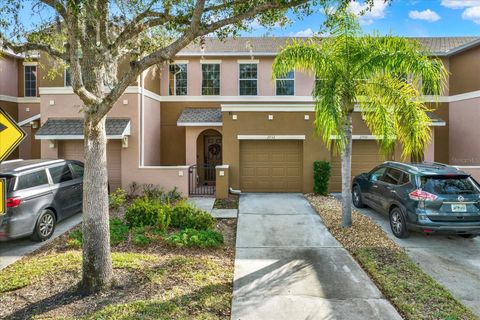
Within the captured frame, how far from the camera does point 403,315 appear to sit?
4.53 metres

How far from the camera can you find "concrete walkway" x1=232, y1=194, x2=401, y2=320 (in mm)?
4629

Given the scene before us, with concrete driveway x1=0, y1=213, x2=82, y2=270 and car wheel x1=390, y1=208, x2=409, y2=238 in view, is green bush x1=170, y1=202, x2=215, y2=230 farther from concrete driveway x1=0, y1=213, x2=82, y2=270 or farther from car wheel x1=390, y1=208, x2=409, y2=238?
car wheel x1=390, y1=208, x2=409, y2=238

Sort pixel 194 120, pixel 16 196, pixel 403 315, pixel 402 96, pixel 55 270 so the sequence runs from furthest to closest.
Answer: pixel 194 120, pixel 402 96, pixel 16 196, pixel 55 270, pixel 403 315

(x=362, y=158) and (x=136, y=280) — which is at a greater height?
(x=362, y=158)

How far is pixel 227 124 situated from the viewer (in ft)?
44.1

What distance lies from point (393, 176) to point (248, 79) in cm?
999

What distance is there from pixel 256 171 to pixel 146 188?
4497 mm

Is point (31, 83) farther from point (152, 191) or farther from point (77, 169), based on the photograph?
point (152, 191)

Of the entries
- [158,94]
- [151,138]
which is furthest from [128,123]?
[158,94]

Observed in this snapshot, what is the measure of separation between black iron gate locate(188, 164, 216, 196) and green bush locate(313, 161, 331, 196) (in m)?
4.23

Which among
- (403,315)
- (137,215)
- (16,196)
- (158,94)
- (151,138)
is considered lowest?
(403,315)

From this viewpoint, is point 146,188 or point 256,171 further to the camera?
point 256,171

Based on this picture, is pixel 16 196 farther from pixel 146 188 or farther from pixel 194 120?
pixel 194 120

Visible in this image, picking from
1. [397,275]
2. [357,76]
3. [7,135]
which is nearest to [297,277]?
[397,275]
